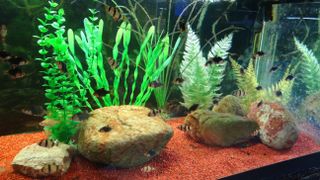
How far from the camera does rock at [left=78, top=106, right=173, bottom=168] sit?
3.04 metres

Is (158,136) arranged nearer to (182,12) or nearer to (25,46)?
(25,46)

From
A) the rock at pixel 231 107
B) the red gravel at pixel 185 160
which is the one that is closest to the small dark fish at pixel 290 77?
the rock at pixel 231 107

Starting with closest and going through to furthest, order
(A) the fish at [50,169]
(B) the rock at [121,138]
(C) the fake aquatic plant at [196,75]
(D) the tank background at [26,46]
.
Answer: (A) the fish at [50,169]
(B) the rock at [121,138]
(D) the tank background at [26,46]
(C) the fake aquatic plant at [196,75]

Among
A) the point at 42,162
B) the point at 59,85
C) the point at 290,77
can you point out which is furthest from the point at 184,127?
the point at 290,77

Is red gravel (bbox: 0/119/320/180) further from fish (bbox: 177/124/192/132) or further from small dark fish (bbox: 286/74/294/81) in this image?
small dark fish (bbox: 286/74/294/81)

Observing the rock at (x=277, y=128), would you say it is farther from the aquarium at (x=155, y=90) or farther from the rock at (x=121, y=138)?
the rock at (x=121, y=138)

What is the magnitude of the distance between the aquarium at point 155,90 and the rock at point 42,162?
1 centimetres

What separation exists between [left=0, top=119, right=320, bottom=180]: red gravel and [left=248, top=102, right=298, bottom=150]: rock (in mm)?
121

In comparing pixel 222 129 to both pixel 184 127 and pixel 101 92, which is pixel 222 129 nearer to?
pixel 184 127

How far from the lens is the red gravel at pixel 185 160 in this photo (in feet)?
10.1

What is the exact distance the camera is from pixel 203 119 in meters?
4.16

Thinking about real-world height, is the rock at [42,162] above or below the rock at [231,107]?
below

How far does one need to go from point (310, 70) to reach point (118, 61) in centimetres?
336

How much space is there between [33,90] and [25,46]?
26.0 inches
